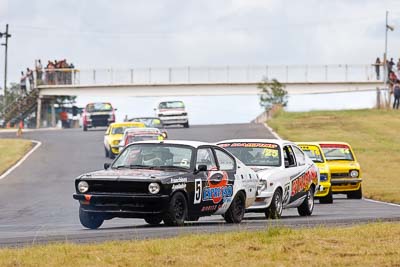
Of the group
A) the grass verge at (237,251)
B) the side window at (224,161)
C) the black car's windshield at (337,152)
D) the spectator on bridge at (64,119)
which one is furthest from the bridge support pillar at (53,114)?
the grass verge at (237,251)

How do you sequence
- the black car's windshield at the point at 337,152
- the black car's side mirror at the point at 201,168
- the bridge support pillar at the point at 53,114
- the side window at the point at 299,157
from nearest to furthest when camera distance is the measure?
the black car's side mirror at the point at 201,168
the side window at the point at 299,157
the black car's windshield at the point at 337,152
the bridge support pillar at the point at 53,114

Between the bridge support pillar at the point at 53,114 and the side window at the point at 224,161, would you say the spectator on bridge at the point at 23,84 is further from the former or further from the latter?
the side window at the point at 224,161

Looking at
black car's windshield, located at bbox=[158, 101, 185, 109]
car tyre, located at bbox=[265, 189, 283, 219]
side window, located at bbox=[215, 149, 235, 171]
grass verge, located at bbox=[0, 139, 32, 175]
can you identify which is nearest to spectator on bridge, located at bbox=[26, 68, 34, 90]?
black car's windshield, located at bbox=[158, 101, 185, 109]

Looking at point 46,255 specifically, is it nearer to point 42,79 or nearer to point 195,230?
point 195,230

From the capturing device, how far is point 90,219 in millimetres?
16812

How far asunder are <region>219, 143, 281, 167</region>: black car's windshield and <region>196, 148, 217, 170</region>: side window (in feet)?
8.60

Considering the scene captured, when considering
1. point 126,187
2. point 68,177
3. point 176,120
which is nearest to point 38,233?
point 126,187

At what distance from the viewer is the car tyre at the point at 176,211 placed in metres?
16.2

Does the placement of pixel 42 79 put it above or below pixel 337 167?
above

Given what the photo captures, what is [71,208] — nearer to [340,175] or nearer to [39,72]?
[340,175]

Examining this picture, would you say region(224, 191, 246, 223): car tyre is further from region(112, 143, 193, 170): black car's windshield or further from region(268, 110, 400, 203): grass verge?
region(268, 110, 400, 203): grass verge

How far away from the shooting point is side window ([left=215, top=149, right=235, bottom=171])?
17859 millimetres

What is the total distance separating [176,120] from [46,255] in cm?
5563

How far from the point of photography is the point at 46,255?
11.7 meters
